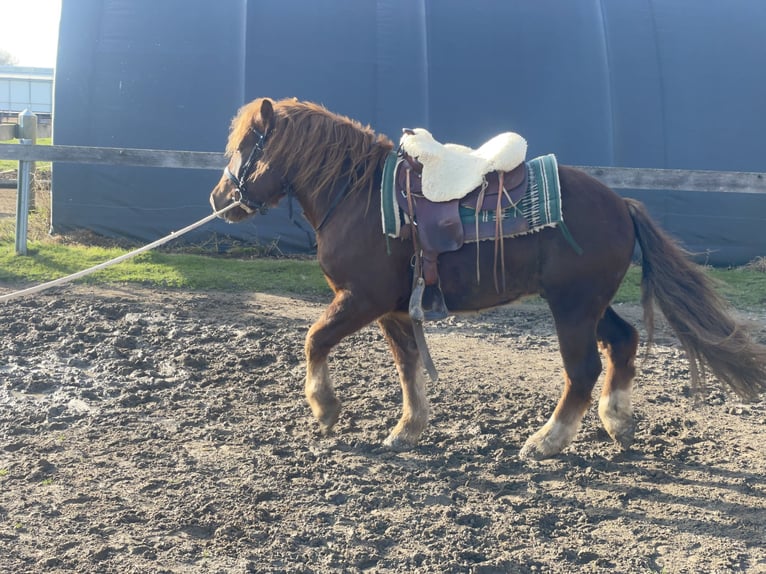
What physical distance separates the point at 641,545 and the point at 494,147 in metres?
2.23

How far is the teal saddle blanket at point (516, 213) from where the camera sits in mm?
4148

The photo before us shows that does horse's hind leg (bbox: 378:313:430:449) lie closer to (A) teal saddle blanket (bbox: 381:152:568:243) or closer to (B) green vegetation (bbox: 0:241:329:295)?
(A) teal saddle blanket (bbox: 381:152:568:243)

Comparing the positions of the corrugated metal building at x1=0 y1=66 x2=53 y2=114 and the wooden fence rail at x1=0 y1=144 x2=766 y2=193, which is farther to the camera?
the corrugated metal building at x1=0 y1=66 x2=53 y2=114

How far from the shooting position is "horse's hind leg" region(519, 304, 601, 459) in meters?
4.24

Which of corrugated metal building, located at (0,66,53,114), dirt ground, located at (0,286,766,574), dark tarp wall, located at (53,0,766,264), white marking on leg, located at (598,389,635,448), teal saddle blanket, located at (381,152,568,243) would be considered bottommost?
dirt ground, located at (0,286,766,574)

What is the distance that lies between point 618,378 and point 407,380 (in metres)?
1.27

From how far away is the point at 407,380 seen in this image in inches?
184

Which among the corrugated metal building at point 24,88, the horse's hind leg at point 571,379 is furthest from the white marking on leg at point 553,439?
the corrugated metal building at point 24,88

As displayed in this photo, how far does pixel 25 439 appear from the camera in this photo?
14.4ft

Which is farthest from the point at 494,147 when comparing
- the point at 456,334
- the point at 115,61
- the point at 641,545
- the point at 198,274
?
the point at 115,61

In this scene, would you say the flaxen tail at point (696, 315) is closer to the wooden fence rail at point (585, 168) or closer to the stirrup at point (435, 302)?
the stirrup at point (435, 302)

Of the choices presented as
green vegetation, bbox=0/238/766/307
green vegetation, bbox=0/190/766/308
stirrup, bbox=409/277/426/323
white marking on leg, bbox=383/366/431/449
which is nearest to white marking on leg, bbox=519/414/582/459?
white marking on leg, bbox=383/366/431/449

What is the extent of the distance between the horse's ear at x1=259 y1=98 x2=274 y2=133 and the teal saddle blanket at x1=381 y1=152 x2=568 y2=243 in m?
0.84

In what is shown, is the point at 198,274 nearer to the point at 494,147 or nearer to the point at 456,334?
the point at 456,334
